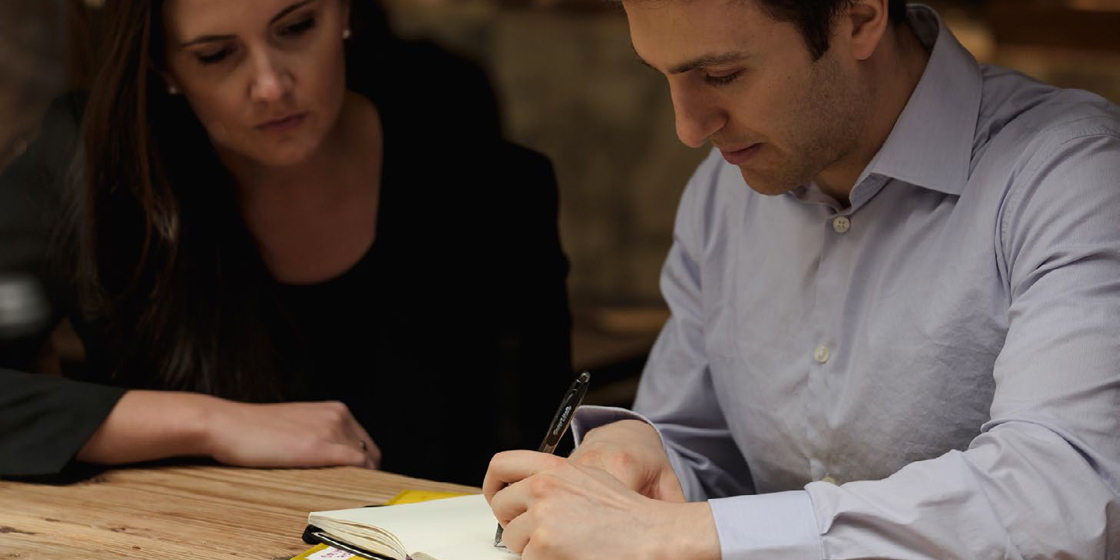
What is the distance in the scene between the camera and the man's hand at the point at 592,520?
1.11m

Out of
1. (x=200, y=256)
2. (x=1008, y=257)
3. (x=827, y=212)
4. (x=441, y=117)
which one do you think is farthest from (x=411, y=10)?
(x=1008, y=257)

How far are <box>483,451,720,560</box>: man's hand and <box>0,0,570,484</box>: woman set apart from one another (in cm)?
53

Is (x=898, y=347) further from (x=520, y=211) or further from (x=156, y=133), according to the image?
(x=156, y=133)

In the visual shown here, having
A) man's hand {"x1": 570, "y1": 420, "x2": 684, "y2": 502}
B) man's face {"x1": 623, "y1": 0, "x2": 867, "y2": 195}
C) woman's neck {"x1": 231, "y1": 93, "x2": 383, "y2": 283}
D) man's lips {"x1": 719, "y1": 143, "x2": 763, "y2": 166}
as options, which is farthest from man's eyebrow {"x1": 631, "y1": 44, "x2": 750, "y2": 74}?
woman's neck {"x1": 231, "y1": 93, "x2": 383, "y2": 283}

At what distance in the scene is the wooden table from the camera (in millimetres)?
1299

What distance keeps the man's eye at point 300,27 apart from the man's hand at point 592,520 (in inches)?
34.6

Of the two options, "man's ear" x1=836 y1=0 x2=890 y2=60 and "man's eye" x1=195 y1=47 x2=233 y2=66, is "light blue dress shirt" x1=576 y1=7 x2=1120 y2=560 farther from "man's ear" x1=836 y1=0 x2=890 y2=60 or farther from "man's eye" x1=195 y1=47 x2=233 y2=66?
"man's eye" x1=195 y1=47 x2=233 y2=66

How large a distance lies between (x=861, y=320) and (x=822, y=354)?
6 cm

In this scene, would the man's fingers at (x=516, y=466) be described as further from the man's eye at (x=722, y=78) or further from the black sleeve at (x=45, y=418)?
the black sleeve at (x=45, y=418)

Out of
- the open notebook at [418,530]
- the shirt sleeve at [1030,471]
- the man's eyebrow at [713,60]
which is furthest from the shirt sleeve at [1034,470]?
the man's eyebrow at [713,60]

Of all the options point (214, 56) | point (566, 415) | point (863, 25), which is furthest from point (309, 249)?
point (863, 25)

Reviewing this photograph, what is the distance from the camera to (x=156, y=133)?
1884mm

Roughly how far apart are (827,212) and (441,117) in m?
0.81

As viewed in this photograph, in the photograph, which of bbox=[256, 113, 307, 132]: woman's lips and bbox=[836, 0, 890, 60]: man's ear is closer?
bbox=[836, 0, 890, 60]: man's ear
